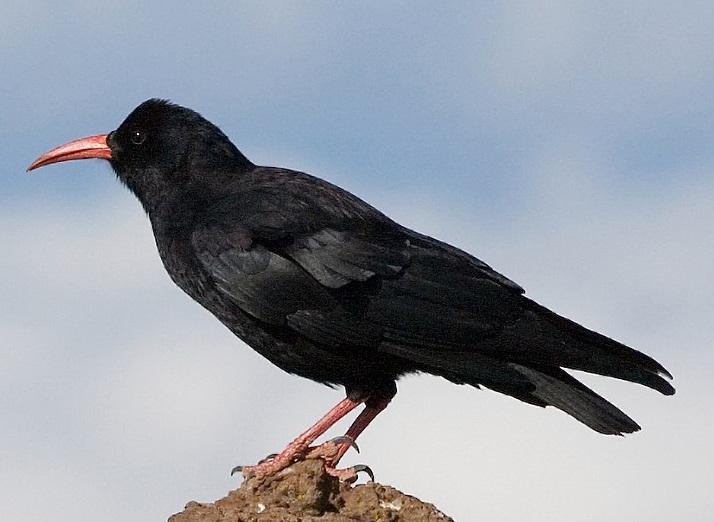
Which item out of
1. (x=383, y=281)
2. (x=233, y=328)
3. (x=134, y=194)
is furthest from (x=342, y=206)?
(x=134, y=194)

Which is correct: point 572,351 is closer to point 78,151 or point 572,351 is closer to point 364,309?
point 364,309

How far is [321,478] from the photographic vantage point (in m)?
6.85

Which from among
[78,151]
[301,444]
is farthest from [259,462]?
[78,151]

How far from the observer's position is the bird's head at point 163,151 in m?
9.20

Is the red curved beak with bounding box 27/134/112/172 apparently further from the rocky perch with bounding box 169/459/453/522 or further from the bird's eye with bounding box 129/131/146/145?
the rocky perch with bounding box 169/459/453/522

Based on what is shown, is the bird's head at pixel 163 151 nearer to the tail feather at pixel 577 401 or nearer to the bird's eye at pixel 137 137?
the bird's eye at pixel 137 137

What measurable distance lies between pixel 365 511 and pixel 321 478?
319mm

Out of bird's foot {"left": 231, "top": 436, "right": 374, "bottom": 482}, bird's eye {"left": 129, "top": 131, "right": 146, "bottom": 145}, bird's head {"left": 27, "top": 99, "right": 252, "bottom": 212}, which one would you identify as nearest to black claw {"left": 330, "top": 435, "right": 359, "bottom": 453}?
bird's foot {"left": 231, "top": 436, "right": 374, "bottom": 482}

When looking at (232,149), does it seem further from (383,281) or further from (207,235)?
(383,281)

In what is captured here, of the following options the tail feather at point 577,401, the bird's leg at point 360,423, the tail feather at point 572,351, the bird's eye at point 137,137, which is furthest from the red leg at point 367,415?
the bird's eye at point 137,137

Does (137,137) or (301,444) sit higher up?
(137,137)

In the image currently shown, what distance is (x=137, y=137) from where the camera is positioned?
9664 mm

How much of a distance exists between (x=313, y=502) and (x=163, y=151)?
12.2 ft

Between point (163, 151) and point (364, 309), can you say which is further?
point (163, 151)
